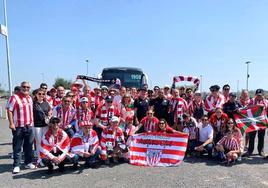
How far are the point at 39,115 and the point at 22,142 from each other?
78 cm

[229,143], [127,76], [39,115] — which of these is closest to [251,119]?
[229,143]

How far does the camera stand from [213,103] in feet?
25.7

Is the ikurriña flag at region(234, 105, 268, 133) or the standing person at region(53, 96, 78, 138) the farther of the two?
the ikurriña flag at region(234, 105, 268, 133)

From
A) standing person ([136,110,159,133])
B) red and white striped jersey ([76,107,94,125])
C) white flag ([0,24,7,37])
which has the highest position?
white flag ([0,24,7,37])

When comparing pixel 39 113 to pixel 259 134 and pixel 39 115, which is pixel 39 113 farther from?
pixel 259 134

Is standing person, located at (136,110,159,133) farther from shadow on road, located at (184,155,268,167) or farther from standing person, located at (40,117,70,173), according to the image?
standing person, located at (40,117,70,173)

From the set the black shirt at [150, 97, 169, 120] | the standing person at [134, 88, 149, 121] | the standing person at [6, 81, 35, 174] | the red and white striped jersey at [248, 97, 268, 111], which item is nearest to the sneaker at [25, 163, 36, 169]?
the standing person at [6, 81, 35, 174]

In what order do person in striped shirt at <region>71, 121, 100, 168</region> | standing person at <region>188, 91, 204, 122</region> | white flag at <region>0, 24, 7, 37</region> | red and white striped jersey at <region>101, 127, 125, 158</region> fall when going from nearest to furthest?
person in striped shirt at <region>71, 121, 100, 168</region>, red and white striped jersey at <region>101, 127, 125, 158</region>, standing person at <region>188, 91, 204, 122</region>, white flag at <region>0, 24, 7, 37</region>

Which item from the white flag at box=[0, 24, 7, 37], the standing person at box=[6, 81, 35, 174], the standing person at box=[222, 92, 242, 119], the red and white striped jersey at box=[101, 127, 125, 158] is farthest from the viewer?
the white flag at box=[0, 24, 7, 37]

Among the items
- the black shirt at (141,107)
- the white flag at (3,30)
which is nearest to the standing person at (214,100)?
the black shirt at (141,107)

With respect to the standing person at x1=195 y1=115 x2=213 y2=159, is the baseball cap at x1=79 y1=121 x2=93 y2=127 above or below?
above

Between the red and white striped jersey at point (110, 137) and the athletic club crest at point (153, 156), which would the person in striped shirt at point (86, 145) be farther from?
the athletic club crest at point (153, 156)

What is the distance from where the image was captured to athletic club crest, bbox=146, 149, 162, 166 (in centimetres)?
667

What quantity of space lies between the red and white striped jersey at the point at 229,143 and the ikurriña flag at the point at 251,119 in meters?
0.91
